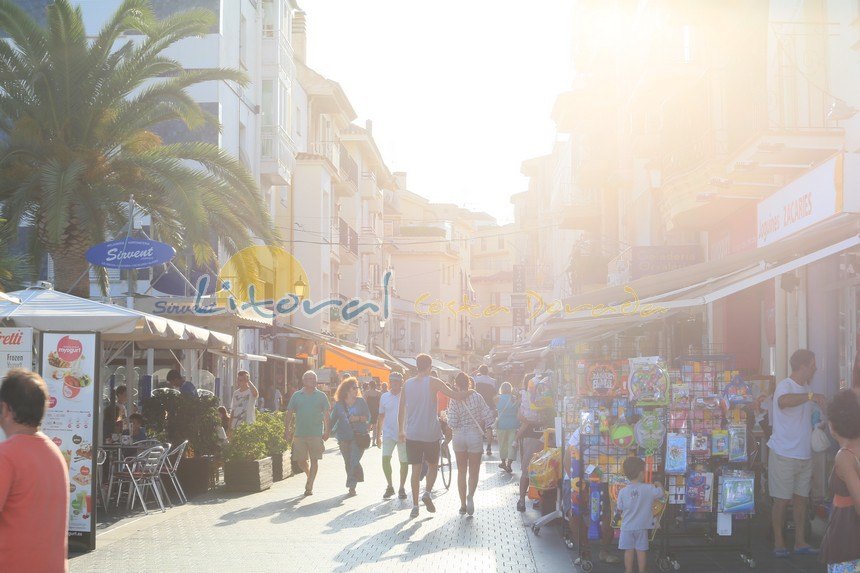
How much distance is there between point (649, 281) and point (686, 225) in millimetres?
8200

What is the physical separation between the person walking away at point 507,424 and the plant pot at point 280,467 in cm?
410

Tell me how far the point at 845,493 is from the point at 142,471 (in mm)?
9667

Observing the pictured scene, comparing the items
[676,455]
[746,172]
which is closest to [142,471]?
[676,455]

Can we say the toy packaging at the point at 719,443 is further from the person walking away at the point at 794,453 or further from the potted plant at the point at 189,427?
the potted plant at the point at 189,427

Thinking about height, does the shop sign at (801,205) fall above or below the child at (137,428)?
above

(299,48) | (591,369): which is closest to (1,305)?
(591,369)

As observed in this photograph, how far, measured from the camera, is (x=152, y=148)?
19.7m

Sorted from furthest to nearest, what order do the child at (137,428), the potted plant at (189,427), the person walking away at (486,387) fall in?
the person walking away at (486,387) → the potted plant at (189,427) → the child at (137,428)

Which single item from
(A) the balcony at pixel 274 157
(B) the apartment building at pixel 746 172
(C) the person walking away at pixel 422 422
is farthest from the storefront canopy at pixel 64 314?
(A) the balcony at pixel 274 157

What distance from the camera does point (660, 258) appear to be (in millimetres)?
23750

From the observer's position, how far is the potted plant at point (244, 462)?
54.1ft

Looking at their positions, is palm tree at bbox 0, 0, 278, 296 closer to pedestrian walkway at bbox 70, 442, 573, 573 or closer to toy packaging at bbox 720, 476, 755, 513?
pedestrian walkway at bbox 70, 442, 573, 573

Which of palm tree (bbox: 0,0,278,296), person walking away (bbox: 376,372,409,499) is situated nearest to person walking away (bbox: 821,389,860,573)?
person walking away (bbox: 376,372,409,499)

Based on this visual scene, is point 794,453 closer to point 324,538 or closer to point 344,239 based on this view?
point 324,538
